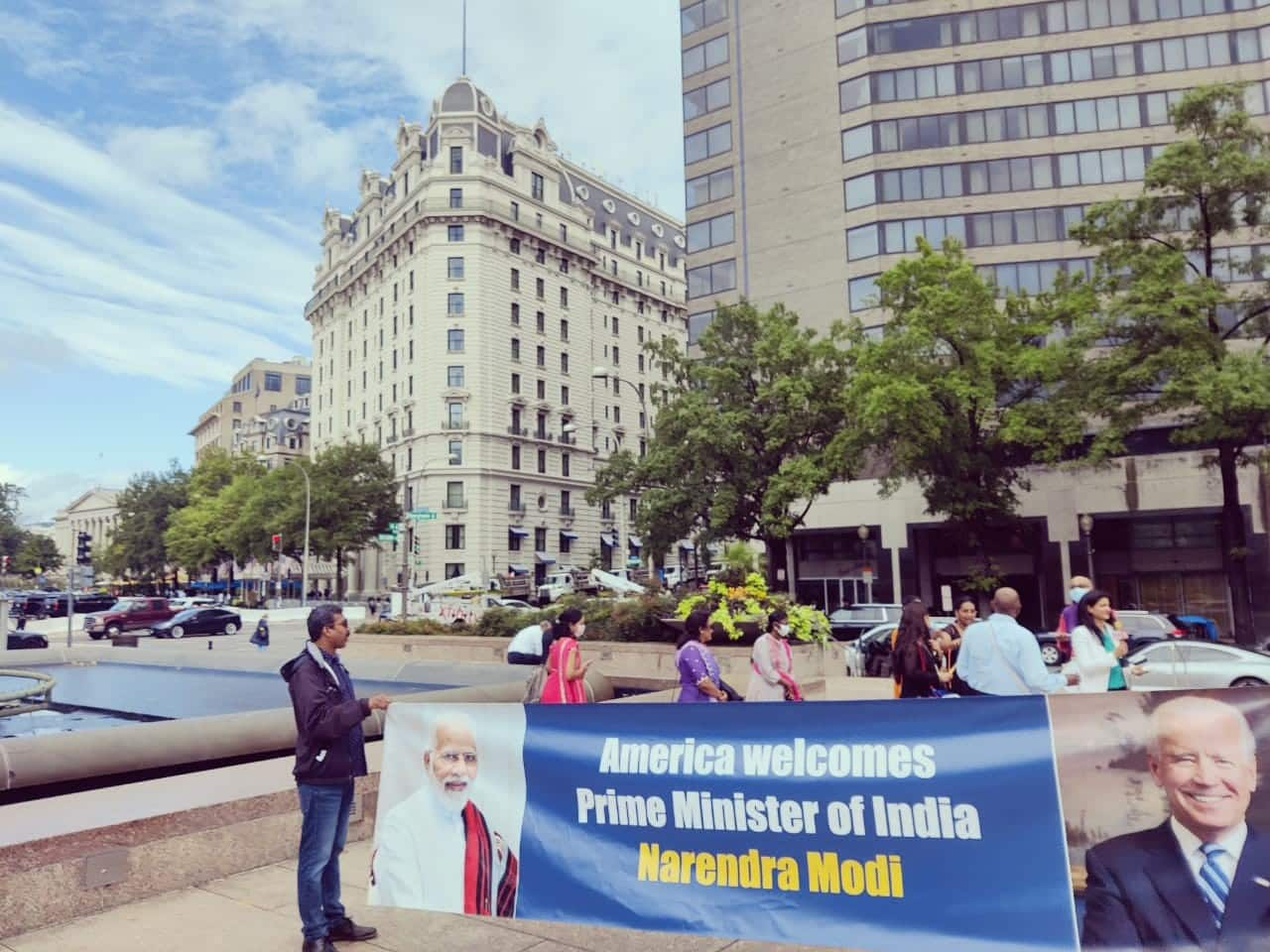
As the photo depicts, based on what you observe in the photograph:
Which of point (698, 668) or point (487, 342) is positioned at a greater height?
point (487, 342)

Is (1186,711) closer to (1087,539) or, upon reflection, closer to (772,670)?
(772,670)

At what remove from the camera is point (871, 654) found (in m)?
22.1

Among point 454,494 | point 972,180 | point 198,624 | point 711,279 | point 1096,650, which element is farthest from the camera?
point 454,494

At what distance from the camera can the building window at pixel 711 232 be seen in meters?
48.7

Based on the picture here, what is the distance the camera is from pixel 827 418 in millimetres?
35031

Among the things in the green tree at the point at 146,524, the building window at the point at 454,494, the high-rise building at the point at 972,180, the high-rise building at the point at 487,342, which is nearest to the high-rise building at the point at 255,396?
the green tree at the point at 146,524

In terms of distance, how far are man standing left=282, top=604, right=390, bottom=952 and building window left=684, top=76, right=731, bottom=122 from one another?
163ft

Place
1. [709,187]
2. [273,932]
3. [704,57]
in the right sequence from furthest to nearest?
[704,57]
[709,187]
[273,932]

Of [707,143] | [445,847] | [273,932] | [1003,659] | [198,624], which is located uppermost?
[707,143]

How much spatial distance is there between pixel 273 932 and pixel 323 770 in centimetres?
120

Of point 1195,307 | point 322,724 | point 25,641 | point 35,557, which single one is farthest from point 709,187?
point 35,557

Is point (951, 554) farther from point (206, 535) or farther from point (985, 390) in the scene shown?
point (206, 535)

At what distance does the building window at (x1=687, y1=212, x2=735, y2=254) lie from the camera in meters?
48.7

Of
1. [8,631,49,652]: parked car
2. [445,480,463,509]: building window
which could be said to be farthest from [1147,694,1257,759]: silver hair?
[445,480,463,509]: building window
